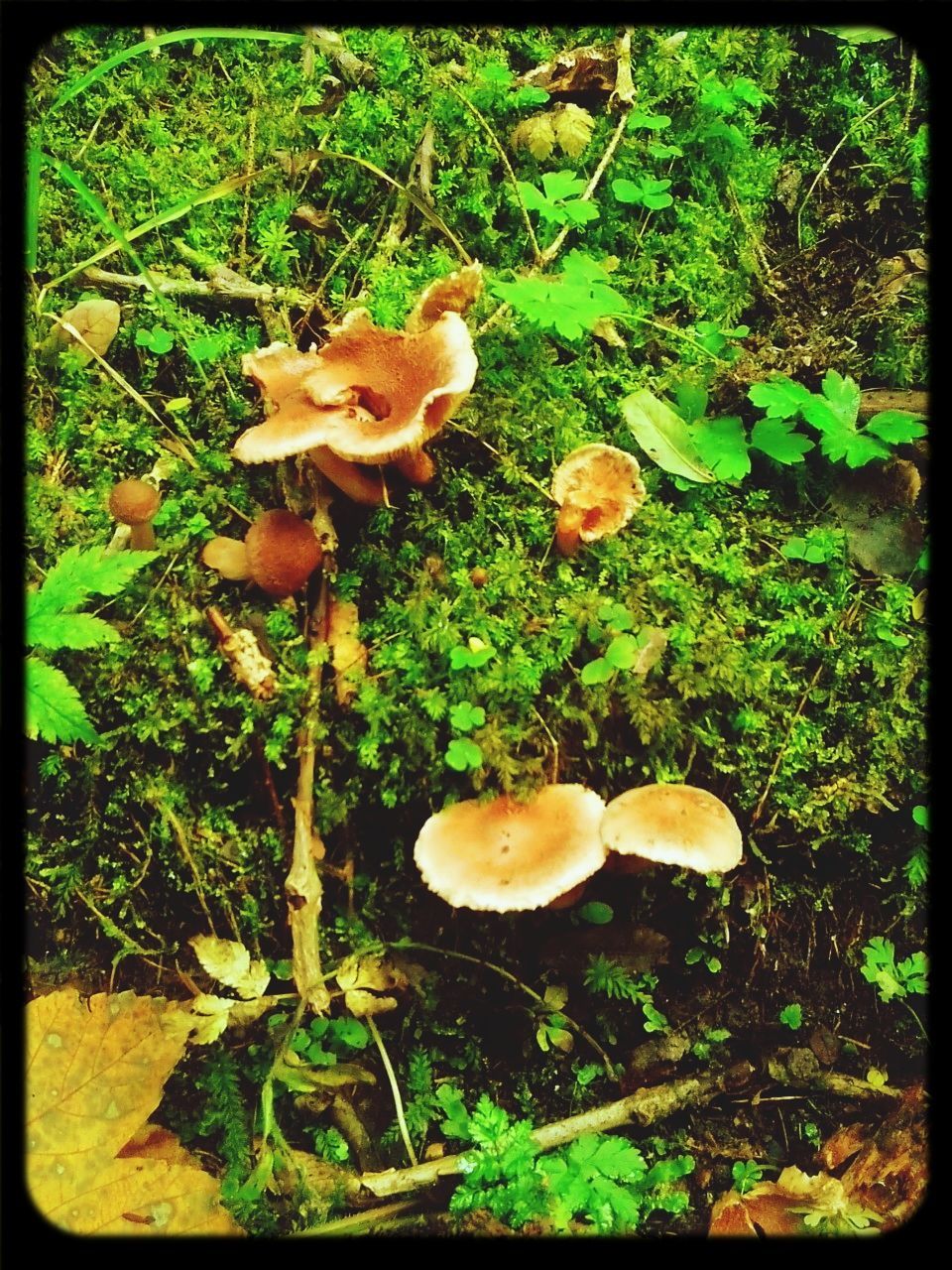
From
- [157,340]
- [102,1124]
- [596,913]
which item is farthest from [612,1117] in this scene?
[157,340]

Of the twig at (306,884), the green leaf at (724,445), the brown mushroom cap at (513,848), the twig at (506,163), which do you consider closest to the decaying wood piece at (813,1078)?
the brown mushroom cap at (513,848)

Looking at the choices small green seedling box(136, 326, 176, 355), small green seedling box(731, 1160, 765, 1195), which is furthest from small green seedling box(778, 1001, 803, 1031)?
small green seedling box(136, 326, 176, 355)

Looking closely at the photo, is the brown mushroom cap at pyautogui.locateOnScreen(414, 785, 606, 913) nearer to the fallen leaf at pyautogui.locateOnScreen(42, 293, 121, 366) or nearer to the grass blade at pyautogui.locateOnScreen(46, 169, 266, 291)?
the fallen leaf at pyautogui.locateOnScreen(42, 293, 121, 366)

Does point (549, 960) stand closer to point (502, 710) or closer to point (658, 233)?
point (502, 710)

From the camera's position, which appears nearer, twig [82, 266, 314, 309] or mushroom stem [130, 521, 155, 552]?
mushroom stem [130, 521, 155, 552]

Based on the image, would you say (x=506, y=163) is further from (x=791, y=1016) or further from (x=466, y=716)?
(x=791, y=1016)

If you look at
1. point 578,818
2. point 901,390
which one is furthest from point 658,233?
point 578,818

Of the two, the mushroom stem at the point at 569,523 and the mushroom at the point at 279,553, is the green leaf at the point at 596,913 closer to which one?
the mushroom stem at the point at 569,523
